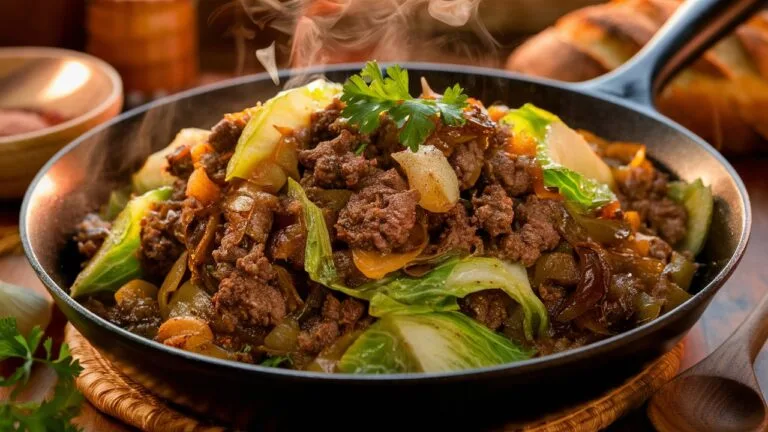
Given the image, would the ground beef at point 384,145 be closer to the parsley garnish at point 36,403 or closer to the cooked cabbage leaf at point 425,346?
the cooked cabbage leaf at point 425,346

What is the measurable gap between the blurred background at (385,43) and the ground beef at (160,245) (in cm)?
96

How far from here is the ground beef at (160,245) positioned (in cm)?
372

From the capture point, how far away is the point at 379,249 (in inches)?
129

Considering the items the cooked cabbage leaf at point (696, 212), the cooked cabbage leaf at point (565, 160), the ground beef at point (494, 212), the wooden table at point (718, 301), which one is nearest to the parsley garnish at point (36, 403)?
the wooden table at point (718, 301)

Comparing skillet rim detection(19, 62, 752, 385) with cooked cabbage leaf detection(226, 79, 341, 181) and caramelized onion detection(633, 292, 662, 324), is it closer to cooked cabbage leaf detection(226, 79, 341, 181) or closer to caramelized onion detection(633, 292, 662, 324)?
caramelized onion detection(633, 292, 662, 324)

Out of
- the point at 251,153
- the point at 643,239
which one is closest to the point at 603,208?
the point at 643,239

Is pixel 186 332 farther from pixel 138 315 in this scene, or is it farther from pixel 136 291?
pixel 136 291

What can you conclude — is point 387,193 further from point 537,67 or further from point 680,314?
point 537,67

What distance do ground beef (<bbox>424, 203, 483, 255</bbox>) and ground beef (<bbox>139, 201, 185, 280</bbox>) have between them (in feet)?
3.60

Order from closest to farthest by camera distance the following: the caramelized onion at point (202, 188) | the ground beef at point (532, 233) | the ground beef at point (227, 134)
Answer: the ground beef at point (532, 233) < the caramelized onion at point (202, 188) < the ground beef at point (227, 134)

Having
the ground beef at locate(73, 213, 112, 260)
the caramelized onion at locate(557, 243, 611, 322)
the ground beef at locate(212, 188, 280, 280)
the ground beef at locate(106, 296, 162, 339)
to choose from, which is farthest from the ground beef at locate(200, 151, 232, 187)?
the caramelized onion at locate(557, 243, 611, 322)

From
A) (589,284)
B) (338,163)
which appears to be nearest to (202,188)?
(338,163)

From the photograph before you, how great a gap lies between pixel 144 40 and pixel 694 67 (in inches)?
174

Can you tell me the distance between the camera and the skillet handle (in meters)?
4.89
